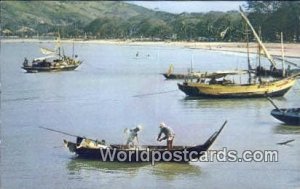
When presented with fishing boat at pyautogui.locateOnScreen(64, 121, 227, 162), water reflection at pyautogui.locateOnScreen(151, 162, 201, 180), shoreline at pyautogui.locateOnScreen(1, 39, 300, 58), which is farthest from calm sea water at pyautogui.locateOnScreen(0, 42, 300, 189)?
shoreline at pyautogui.locateOnScreen(1, 39, 300, 58)

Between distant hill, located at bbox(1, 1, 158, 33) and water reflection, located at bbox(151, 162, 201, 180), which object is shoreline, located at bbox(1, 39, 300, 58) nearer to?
distant hill, located at bbox(1, 1, 158, 33)

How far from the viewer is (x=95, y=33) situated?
146 m

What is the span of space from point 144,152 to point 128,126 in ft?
27.7

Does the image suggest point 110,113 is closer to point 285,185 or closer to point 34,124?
point 34,124

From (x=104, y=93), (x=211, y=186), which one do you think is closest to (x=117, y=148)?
(x=211, y=186)

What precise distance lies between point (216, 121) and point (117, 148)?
9577mm

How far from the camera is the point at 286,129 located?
72.9 ft

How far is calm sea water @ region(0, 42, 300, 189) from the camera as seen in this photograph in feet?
52.5

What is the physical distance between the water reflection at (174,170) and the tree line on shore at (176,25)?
35814 millimetres

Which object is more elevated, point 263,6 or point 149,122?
point 263,6

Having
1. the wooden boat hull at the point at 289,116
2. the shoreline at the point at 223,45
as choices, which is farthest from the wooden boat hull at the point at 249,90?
the shoreline at the point at 223,45

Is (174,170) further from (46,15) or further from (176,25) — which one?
(46,15)

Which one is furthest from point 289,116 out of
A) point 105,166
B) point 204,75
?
point 204,75

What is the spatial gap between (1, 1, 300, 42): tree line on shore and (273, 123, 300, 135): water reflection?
29226 mm
